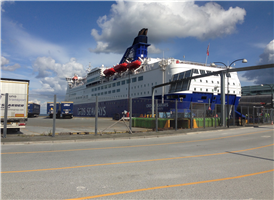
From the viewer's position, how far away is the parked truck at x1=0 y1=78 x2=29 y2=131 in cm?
1246

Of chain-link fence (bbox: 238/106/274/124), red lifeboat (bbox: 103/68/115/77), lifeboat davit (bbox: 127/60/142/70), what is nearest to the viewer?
chain-link fence (bbox: 238/106/274/124)

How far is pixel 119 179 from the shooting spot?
4.78 metres

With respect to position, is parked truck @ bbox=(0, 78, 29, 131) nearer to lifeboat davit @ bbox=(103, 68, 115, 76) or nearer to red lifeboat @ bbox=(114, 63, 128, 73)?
red lifeboat @ bbox=(114, 63, 128, 73)

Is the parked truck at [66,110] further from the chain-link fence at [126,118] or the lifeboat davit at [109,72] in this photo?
the chain-link fence at [126,118]

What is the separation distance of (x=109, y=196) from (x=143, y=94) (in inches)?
1500

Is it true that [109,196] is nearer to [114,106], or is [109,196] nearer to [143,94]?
[114,106]

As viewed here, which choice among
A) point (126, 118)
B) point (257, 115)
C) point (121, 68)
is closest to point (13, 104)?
point (126, 118)

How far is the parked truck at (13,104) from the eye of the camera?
40.9 ft

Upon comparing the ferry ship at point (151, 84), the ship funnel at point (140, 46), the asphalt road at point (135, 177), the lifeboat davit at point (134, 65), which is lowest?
the asphalt road at point (135, 177)

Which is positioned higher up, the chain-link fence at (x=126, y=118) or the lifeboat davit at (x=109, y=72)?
the lifeboat davit at (x=109, y=72)

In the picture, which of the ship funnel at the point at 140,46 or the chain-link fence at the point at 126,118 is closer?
the chain-link fence at the point at 126,118

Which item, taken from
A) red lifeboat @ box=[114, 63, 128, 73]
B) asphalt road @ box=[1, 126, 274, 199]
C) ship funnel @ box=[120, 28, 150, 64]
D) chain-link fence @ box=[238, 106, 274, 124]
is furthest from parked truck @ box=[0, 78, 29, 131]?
ship funnel @ box=[120, 28, 150, 64]

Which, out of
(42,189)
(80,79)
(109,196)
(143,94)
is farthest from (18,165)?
(80,79)

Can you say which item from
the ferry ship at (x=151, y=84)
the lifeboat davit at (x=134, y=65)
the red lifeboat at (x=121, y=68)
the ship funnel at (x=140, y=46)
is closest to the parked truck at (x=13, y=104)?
the ferry ship at (x=151, y=84)
